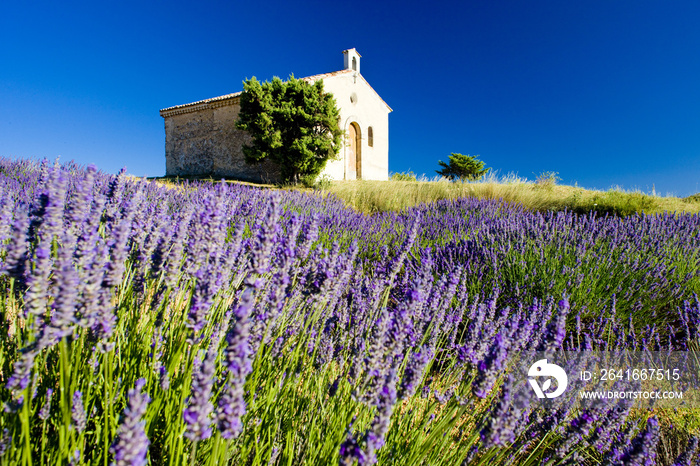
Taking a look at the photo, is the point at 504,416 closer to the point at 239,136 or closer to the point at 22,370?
the point at 22,370

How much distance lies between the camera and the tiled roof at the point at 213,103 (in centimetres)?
1585

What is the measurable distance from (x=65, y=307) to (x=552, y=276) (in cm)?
290

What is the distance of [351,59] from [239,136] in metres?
8.10

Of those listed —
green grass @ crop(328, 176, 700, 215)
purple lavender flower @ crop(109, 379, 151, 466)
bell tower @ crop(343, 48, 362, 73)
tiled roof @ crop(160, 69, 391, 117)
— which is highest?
bell tower @ crop(343, 48, 362, 73)

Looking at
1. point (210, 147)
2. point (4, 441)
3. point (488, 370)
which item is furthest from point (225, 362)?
point (210, 147)

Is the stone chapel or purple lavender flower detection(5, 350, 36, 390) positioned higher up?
the stone chapel

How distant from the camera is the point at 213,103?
16.3 meters

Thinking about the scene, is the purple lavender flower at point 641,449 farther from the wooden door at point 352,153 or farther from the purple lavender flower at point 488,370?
the wooden door at point 352,153

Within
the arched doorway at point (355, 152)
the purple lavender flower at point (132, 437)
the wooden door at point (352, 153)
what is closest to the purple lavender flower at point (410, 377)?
the purple lavender flower at point (132, 437)

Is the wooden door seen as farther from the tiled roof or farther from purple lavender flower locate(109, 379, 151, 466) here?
purple lavender flower locate(109, 379, 151, 466)

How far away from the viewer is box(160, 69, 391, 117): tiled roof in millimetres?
15852

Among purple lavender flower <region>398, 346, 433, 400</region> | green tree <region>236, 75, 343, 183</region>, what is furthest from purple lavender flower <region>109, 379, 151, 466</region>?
green tree <region>236, 75, 343, 183</region>

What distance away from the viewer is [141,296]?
51.1 inches

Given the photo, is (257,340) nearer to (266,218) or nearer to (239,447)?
(239,447)
